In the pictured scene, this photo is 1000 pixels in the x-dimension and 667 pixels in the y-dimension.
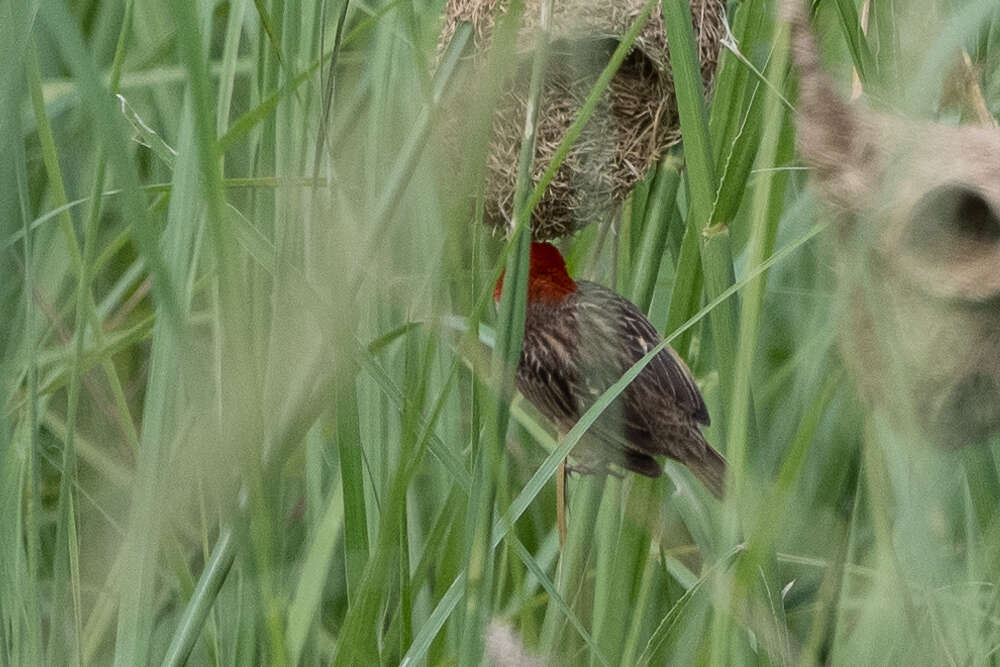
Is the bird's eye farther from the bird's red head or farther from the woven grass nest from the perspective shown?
Answer: the bird's red head

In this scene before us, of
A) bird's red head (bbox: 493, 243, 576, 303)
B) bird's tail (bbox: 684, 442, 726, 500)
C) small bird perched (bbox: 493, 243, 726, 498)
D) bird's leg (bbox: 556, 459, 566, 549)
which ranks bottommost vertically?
bird's leg (bbox: 556, 459, 566, 549)

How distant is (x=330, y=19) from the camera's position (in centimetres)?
120

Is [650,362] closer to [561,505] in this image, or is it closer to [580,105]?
[561,505]

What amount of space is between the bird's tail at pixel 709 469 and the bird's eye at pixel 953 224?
0.53m

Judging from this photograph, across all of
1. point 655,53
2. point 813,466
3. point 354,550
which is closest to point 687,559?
point 813,466

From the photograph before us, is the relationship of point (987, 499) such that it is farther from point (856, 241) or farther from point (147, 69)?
point (147, 69)

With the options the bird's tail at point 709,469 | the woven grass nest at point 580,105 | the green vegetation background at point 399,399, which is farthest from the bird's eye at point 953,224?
the bird's tail at point 709,469

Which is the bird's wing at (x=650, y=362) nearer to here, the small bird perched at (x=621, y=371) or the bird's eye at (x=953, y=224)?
the small bird perched at (x=621, y=371)

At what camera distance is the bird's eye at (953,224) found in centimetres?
53

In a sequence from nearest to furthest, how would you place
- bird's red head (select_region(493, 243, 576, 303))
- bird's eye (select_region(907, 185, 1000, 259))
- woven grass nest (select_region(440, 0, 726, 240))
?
bird's eye (select_region(907, 185, 1000, 259)) < woven grass nest (select_region(440, 0, 726, 240)) < bird's red head (select_region(493, 243, 576, 303))

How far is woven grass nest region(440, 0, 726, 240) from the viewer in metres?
0.94

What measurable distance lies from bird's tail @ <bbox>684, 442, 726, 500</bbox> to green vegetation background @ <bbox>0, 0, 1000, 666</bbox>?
0.02 m

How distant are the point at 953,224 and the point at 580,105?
443 millimetres

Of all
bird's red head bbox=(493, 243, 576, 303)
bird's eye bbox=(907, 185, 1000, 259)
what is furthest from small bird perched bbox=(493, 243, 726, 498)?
bird's eye bbox=(907, 185, 1000, 259)
